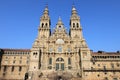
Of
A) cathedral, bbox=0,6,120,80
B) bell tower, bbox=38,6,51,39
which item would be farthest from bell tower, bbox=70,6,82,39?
bell tower, bbox=38,6,51,39

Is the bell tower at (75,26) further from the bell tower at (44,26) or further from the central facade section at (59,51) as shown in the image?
the bell tower at (44,26)

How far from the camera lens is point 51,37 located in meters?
82.9

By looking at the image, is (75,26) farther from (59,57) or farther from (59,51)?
(59,57)

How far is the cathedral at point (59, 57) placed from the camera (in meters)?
70.4

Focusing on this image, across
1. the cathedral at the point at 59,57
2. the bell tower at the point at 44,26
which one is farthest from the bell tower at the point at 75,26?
the bell tower at the point at 44,26

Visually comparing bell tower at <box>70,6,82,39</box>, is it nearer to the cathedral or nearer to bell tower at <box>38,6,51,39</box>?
the cathedral

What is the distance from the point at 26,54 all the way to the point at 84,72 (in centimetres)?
2976

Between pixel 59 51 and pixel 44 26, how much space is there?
13.7 m

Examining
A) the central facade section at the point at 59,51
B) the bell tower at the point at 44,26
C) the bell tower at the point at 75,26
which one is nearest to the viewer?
the central facade section at the point at 59,51

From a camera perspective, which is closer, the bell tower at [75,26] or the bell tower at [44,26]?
the bell tower at [44,26]

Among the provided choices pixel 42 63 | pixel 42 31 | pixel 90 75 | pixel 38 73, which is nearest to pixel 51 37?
pixel 42 31

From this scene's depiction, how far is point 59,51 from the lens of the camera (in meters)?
80.7

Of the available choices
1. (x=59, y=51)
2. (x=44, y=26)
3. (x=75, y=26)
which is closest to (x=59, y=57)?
(x=59, y=51)

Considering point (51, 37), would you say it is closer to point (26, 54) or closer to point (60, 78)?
point (26, 54)
